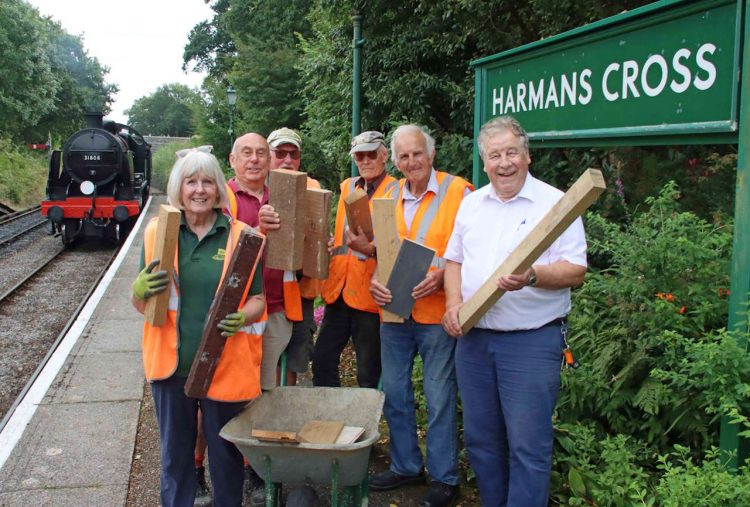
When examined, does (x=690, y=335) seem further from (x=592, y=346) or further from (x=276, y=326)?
(x=276, y=326)

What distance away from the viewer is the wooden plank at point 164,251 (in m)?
3.05

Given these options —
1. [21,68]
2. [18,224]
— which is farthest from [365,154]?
[21,68]

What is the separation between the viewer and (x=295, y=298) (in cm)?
406

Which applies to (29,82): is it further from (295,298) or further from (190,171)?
(190,171)

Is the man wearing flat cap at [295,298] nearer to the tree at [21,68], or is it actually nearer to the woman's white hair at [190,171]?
the woman's white hair at [190,171]

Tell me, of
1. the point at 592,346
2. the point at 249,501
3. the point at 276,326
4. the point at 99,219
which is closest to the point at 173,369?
the point at 276,326

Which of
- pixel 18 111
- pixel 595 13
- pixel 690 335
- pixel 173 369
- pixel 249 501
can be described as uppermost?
pixel 18 111

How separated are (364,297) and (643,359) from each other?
5.22 ft

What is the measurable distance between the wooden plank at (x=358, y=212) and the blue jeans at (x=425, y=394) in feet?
1.84

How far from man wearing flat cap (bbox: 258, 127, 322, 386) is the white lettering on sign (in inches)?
52.9

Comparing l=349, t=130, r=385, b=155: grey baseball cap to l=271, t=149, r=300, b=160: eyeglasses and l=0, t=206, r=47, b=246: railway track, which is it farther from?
l=0, t=206, r=47, b=246: railway track

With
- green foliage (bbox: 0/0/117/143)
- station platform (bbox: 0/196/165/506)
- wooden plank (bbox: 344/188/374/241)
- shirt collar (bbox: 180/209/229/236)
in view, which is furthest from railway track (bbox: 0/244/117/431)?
green foliage (bbox: 0/0/117/143)

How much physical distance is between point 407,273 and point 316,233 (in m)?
0.57

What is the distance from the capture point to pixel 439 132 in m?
8.53
